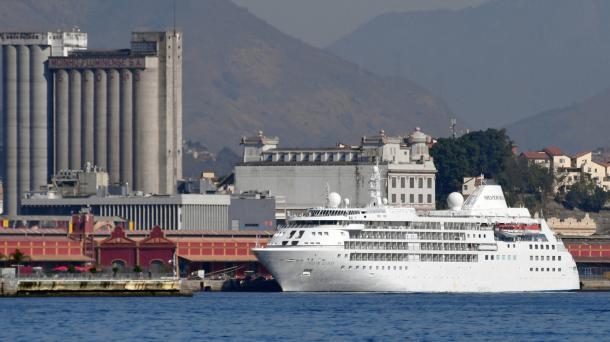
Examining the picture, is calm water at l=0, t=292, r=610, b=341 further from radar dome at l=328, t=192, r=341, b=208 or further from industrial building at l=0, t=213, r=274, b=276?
industrial building at l=0, t=213, r=274, b=276

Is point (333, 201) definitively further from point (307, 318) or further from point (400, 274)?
point (307, 318)

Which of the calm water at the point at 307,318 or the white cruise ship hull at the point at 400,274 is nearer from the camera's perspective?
the calm water at the point at 307,318

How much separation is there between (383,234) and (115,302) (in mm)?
31448

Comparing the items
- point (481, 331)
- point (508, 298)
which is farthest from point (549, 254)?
point (481, 331)

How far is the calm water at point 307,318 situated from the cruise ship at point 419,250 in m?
5.11

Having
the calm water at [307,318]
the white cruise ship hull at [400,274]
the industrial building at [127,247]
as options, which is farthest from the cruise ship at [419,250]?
the industrial building at [127,247]

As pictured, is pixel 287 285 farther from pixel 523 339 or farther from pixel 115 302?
pixel 523 339

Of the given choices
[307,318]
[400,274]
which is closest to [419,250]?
[400,274]

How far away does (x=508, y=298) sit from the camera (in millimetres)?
153000

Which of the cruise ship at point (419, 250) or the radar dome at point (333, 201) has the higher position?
the radar dome at point (333, 201)

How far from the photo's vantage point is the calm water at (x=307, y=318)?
356 ft

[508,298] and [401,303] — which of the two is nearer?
[401,303]

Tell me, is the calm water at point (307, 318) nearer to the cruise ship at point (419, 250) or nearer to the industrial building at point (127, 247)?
the cruise ship at point (419, 250)

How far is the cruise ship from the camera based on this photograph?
15850 cm
